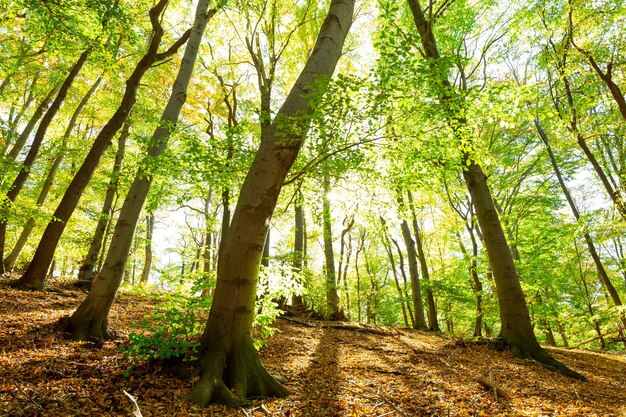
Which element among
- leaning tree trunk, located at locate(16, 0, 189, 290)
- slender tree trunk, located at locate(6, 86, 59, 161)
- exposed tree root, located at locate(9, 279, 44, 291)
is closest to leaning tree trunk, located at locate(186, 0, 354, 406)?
leaning tree trunk, located at locate(16, 0, 189, 290)

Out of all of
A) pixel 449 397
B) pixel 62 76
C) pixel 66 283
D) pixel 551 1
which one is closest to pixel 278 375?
pixel 449 397

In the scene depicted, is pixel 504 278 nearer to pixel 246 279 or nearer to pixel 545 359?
pixel 545 359

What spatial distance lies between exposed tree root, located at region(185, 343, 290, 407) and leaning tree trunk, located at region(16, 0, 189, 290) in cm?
568

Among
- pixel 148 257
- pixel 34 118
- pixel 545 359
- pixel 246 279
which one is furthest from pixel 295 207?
pixel 148 257

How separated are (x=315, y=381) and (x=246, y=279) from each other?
182 centimetres

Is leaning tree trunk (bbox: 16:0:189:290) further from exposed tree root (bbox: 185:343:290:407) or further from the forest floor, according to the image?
exposed tree root (bbox: 185:343:290:407)

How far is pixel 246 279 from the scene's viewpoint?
337 centimetres

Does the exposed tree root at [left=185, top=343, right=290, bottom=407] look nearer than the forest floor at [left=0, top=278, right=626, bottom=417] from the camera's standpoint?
No

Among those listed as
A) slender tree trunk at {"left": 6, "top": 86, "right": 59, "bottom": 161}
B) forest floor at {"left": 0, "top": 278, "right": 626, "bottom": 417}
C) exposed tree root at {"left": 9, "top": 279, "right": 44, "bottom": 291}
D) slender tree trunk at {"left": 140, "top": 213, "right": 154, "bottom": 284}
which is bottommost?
forest floor at {"left": 0, "top": 278, "right": 626, "bottom": 417}

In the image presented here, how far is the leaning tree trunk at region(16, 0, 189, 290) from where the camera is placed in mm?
6328

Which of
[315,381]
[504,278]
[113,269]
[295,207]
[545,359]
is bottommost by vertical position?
[315,381]

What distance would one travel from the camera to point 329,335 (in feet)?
26.0

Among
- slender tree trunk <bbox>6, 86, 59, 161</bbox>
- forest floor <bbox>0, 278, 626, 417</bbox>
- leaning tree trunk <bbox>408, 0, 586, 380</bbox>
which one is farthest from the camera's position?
slender tree trunk <bbox>6, 86, 59, 161</bbox>

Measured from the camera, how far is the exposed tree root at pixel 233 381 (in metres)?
2.94
